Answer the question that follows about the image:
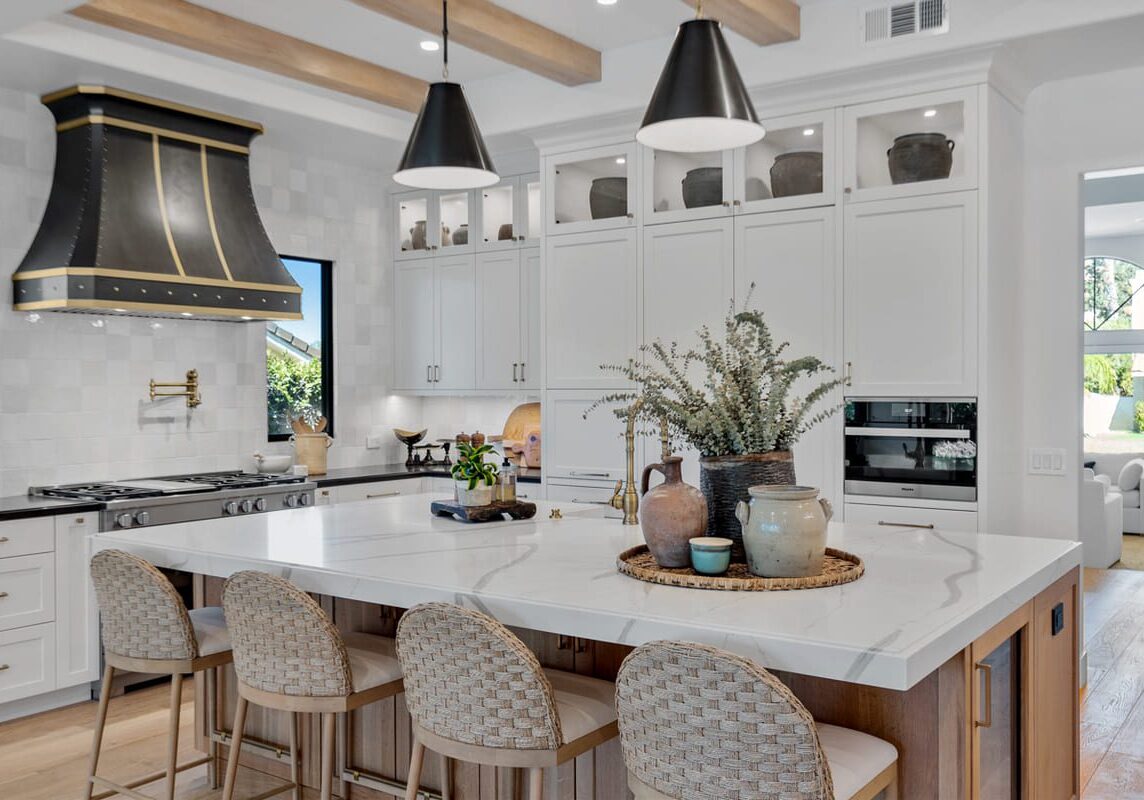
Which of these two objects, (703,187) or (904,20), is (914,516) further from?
(904,20)

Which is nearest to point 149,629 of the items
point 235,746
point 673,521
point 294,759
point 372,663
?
point 235,746

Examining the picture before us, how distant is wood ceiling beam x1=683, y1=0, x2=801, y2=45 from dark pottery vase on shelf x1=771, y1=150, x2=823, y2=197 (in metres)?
0.49

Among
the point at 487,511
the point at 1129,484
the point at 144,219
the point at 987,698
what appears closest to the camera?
the point at 987,698

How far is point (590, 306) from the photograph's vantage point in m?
5.08

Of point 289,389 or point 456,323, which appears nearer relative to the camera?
point 289,389

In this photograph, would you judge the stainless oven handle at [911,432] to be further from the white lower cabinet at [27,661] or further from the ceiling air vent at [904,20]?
the white lower cabinet at [27,661]

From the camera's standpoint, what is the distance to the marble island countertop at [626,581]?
1821 mm

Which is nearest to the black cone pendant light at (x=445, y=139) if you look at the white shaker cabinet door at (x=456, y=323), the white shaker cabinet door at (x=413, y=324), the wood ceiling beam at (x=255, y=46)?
the wood ceiling beam at (x=255, y=46)

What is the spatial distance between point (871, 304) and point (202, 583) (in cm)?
285

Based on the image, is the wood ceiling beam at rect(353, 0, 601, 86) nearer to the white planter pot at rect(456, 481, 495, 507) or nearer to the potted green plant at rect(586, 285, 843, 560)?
the white planter pot at rect(456, 481, 495, 507)

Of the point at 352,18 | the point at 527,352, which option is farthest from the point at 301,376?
the point at 352,18

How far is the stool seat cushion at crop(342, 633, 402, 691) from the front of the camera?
2506 millimetres

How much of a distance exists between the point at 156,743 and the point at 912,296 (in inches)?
136

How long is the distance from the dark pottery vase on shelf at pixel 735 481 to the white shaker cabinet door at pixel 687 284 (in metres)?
2.02
